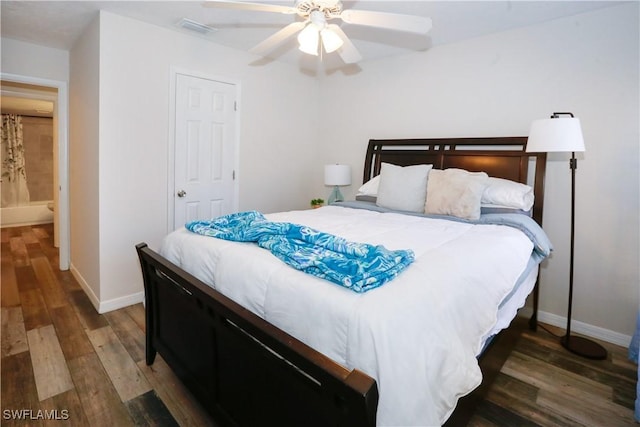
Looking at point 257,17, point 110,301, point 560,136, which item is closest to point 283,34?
point 257,17

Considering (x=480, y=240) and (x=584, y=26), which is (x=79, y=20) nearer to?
(x=480, y=240)

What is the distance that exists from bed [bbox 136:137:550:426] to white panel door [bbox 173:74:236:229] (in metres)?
1.46

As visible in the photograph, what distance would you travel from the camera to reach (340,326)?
114cm

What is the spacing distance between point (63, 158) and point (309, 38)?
327 cm

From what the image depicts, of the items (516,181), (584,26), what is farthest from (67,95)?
(584,26)

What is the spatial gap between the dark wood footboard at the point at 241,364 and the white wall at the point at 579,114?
2.67 m

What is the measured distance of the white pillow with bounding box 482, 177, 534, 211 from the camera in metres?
2.64

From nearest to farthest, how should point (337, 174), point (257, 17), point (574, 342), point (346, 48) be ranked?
1. point (346, 48)
2. point (574, 342)
3. point (257, 17)
4. point (337, 174)

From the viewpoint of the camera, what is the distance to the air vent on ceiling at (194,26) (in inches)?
117

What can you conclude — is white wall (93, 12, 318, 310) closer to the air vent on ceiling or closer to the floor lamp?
the air vent on ceiling

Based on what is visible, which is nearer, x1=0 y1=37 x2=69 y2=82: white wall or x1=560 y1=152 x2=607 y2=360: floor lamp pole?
x1=560 y1=152 x2=607 y2=360: floor lamp pole

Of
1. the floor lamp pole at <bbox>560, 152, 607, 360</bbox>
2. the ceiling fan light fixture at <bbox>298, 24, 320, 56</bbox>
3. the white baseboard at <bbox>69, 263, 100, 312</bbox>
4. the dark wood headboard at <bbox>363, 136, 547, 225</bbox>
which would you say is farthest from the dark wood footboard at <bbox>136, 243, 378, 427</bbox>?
the dark wood headboard at <bbox>363, 136, 547, 225</bbox>

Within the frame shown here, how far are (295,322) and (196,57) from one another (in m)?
3.04

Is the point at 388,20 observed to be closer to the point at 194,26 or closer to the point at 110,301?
the point at 194,26
